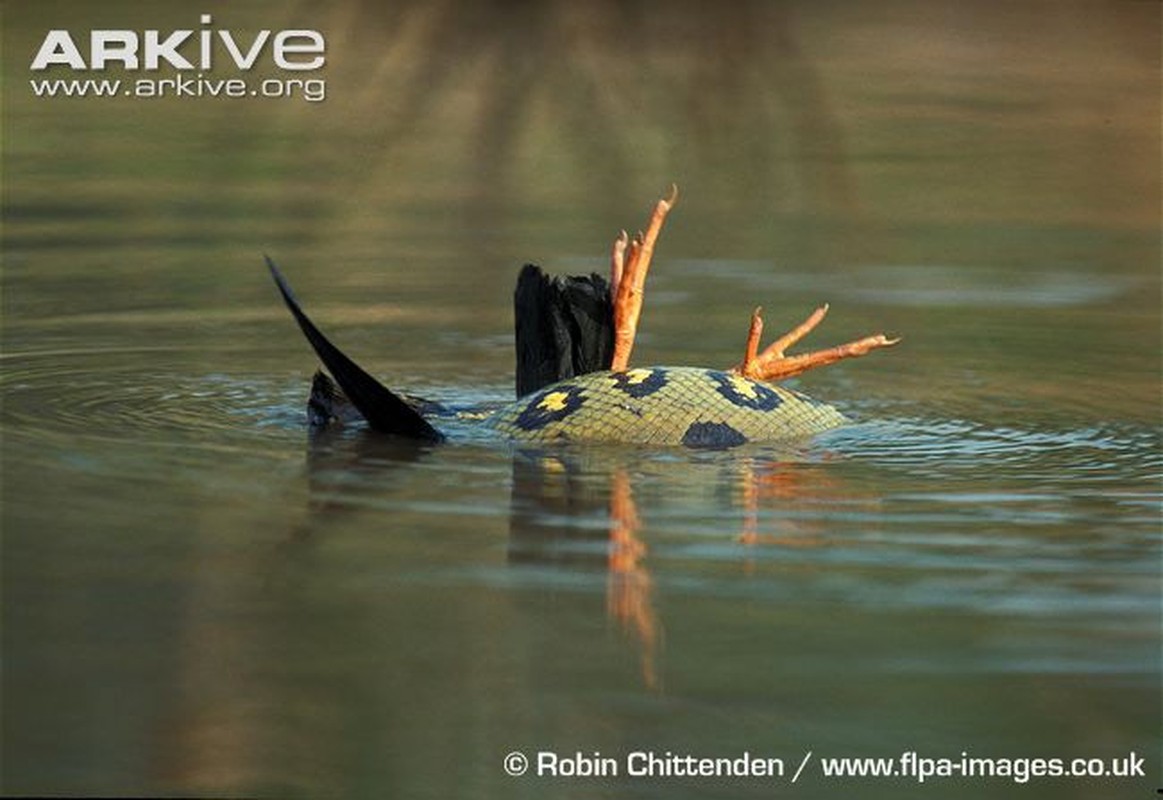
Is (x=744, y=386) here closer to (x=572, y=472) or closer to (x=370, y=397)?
(x=572, y=472)

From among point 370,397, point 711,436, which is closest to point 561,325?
point 711,436

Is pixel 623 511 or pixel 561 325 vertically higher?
pixel 561 325

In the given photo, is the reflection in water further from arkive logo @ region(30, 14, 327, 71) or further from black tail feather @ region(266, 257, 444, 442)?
arkive logo @ region(30, 14, 327, 71)

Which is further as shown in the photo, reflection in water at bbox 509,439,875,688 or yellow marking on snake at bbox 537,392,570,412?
yellow marking on snake at bbox 537,392,570,412

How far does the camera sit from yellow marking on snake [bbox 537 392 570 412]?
23.5ft

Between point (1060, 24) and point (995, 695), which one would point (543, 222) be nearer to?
point (995, 695)

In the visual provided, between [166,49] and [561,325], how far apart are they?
5.38 metres

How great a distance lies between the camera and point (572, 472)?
674 cm

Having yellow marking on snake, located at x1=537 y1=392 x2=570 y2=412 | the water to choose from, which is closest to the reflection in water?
the water

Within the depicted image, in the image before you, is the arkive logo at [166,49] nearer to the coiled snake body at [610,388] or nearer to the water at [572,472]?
the water at [572,472]

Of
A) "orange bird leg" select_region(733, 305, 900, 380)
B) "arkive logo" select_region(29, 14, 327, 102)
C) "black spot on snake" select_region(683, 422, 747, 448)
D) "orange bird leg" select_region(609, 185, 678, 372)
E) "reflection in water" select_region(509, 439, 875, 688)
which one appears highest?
"arkive logo" select_region(29, 14, 327, 102)

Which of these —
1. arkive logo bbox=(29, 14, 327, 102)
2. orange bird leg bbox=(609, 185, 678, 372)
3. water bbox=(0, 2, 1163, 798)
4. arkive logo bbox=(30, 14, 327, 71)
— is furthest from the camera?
arkive logo bbox=(30, 14, 327, 71)

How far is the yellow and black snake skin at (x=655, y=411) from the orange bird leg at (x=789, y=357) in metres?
0.07

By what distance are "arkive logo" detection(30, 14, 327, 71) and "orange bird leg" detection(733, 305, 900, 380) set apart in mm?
4461
